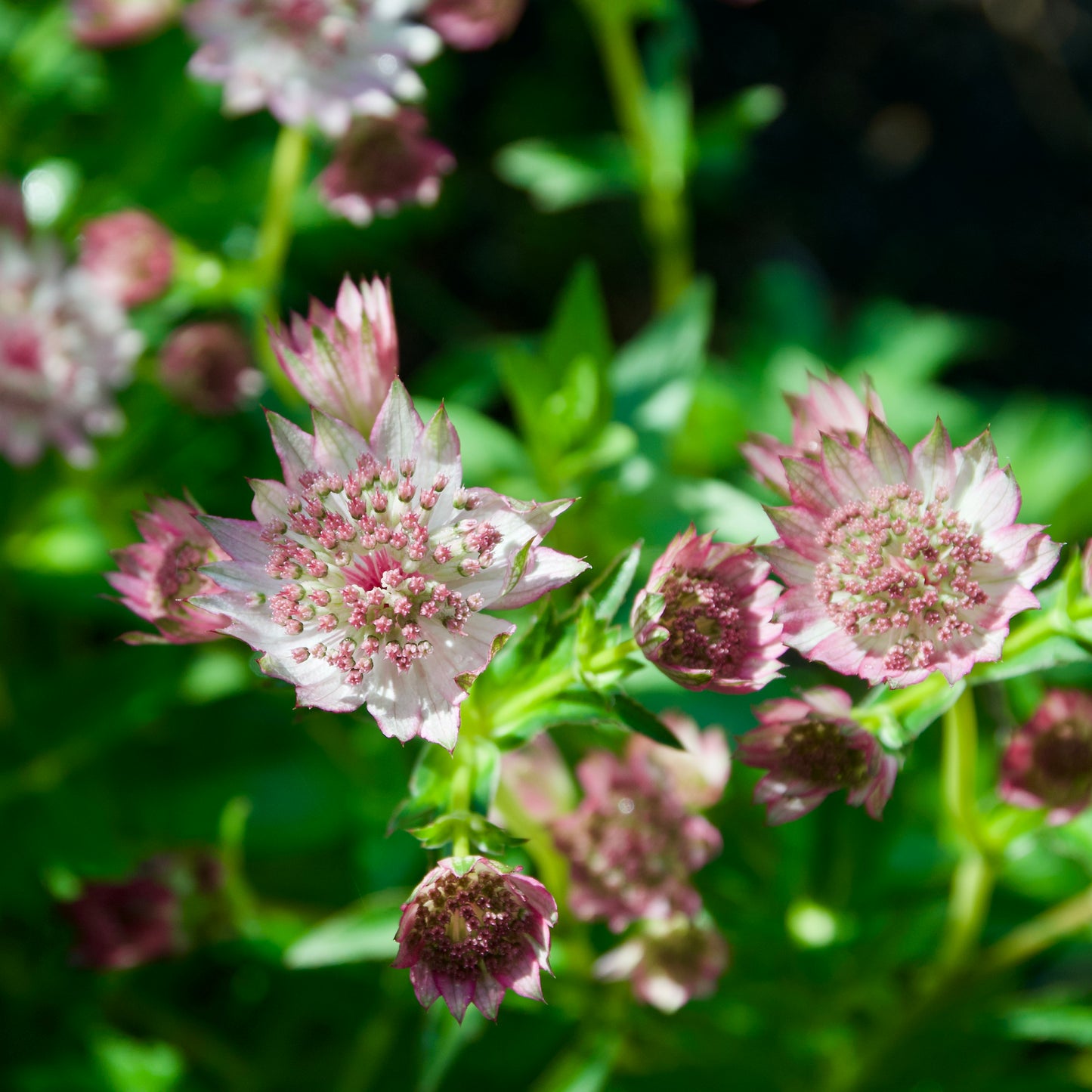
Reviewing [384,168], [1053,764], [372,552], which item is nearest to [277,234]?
[384,168]

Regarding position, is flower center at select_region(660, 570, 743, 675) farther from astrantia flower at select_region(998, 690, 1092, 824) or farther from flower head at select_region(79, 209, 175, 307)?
flower head at select_region(79, 209, 175, 307)

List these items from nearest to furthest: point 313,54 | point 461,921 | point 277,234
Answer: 1. point 461,921
2. point 313,54
3. point 277,234

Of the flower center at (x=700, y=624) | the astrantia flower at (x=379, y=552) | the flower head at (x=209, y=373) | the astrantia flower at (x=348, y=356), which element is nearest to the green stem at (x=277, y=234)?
the flower head at (x=209, y=373)

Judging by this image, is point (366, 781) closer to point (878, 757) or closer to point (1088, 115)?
point (878, 757)

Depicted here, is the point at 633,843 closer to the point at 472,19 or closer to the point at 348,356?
the point at 348,356

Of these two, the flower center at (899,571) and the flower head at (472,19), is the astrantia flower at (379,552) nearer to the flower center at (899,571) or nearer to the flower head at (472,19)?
the flower center at (899,571)

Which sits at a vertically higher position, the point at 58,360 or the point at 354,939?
the point at 58,360
